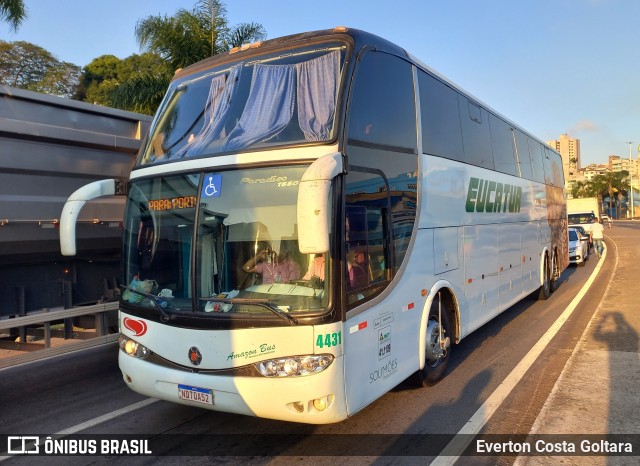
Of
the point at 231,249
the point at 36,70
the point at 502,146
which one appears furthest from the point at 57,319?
the point at 36,70

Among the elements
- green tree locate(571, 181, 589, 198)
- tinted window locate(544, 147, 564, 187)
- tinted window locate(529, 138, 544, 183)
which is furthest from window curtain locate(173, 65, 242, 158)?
green tree locate(571, 181, 589, 198)

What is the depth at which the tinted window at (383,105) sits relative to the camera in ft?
14.3

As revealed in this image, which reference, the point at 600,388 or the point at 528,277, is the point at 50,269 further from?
the point at 528,277

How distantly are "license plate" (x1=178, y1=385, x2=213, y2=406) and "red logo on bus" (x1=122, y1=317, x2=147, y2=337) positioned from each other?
65cm

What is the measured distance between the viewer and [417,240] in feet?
17.3

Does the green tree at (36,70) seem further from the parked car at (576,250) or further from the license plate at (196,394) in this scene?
the license plate at (196,394)

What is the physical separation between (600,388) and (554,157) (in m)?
9.95

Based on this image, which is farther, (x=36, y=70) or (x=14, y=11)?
(x=36, y=70)

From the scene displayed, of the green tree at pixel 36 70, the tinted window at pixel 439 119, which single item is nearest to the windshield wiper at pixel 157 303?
the tinted window at pixel 439 119

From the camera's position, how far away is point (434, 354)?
5.69 metres

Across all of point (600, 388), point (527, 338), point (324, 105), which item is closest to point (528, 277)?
point (527, 338)

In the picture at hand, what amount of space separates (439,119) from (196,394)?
425 centimetres

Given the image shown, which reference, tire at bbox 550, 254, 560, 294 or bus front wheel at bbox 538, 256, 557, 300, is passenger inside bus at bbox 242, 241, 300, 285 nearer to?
bus front wheel at bbox 538, 256, 557, 300

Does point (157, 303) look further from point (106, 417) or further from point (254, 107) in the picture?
point (254, 107)
